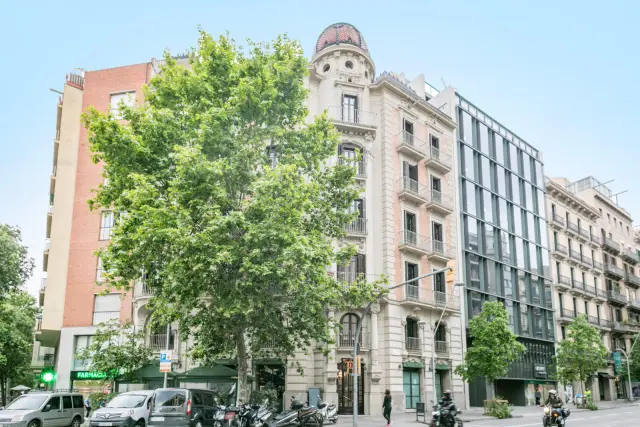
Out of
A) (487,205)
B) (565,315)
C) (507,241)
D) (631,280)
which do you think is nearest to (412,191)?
(487,205)

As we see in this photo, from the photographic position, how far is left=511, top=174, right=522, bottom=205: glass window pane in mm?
47016

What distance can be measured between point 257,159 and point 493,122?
30.4m

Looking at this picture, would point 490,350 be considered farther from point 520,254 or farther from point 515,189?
point 515,189

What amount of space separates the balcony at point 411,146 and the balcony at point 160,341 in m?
17.3

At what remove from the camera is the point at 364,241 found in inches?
1252

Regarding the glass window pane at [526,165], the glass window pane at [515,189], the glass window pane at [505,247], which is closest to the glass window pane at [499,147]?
the glass window pane at [515,189]

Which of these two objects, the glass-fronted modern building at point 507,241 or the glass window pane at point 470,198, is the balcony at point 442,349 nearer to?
the glass-fronted modern building at point 507,241

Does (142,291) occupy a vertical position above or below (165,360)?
above

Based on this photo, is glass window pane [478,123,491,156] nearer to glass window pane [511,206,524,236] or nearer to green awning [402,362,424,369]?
glass window pane [511,206,524,236]

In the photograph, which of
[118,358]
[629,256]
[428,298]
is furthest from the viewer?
[629,256]

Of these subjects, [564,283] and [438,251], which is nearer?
[438,251]

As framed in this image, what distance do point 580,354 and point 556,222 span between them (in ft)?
49.4

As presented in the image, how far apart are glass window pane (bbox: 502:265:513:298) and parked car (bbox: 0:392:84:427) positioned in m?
31.4

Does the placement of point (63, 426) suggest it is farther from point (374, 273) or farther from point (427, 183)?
point (427, 183)
